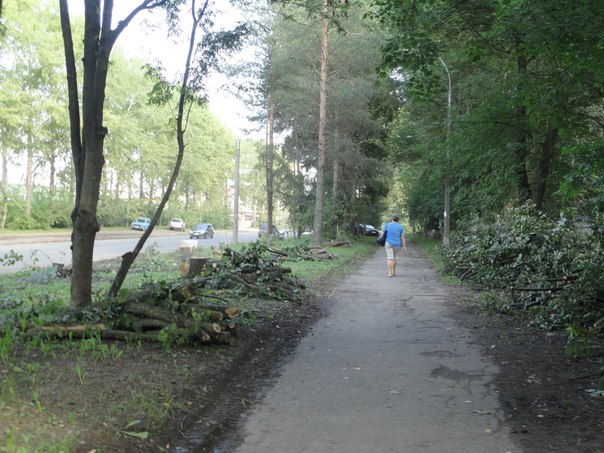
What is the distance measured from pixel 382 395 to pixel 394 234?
10902mm

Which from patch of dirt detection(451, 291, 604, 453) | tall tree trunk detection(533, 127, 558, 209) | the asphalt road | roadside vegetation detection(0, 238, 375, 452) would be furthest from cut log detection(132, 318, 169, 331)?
tall tree trunk detection(533, 127, 558, 209)

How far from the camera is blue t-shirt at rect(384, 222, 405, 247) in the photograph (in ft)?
52.9

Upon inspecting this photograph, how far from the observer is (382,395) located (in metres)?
5.50

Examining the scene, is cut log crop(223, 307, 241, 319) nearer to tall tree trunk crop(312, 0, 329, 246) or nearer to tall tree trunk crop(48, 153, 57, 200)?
tall tree trunk crop(312, 0, 329, 246)

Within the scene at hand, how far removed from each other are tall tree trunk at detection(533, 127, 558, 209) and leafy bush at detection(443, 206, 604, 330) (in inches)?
118

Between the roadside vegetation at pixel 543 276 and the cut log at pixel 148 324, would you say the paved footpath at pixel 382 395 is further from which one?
the cut log at pixel 148 324

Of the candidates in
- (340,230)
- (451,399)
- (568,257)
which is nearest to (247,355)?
(451,399)

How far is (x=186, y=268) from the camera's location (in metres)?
13.4

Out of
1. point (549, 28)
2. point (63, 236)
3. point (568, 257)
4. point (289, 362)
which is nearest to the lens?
point (289, 362)

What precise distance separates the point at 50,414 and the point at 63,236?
36583 millimetres

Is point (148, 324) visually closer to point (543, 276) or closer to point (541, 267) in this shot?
Answer: point (543, 276)

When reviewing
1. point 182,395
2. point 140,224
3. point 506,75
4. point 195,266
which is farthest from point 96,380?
point 140,224

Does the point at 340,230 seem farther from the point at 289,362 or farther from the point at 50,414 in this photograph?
the point at 50,414

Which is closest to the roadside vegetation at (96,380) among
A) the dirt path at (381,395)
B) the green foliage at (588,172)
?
the dirt path at (381,395)
